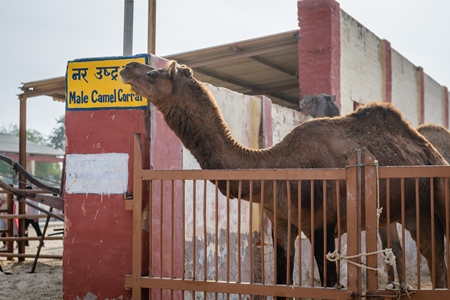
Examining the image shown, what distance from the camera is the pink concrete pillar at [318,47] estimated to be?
11.1 m

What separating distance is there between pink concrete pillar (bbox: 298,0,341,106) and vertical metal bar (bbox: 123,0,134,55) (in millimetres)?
3446

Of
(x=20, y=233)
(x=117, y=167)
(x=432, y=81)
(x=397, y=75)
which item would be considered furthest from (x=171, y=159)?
(x=432, y=81)

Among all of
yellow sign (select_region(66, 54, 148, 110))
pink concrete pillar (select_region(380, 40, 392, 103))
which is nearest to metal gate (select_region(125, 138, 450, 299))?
yellow sign (select_region(66, 54, 148, 110))

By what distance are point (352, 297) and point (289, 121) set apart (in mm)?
5555

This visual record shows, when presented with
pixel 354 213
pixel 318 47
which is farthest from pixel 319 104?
pixel 354 213

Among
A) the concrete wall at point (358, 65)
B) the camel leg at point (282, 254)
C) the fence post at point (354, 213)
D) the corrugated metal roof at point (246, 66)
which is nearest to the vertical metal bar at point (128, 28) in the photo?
the corrugated metal roof at point (246, 66)

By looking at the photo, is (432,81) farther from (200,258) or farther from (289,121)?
(200,258)

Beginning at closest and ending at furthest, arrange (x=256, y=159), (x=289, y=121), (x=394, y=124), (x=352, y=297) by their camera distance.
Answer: (x=352, y=297), (x=256, y=159), (x=394, y=124), (x=289, y=121)

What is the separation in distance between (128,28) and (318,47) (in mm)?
3750

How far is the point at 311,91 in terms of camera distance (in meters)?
11.1

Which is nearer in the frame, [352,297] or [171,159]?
[352,297]

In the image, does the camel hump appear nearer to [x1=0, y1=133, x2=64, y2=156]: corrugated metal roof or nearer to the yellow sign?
the yellow sign

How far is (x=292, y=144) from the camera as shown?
556cm

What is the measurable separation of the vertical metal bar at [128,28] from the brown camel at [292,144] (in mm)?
4691
